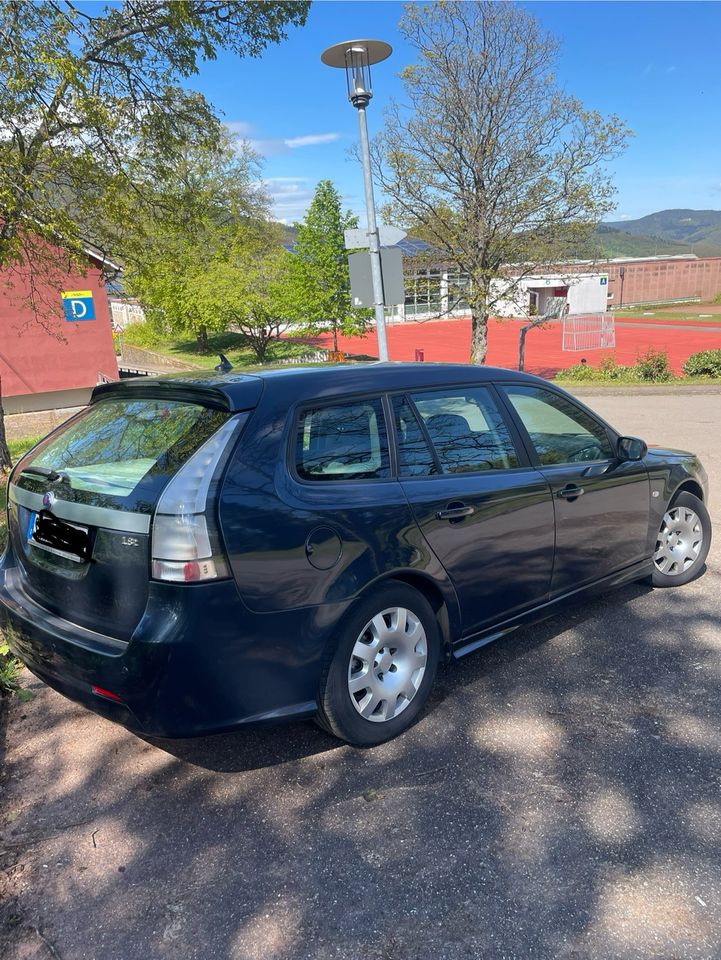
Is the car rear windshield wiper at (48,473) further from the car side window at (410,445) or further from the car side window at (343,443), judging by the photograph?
the car side window at (410,445)

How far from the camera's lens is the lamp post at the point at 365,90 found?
26.2ft

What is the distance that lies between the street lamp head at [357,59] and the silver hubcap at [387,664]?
715 centimetres

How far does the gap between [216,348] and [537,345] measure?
20.5m

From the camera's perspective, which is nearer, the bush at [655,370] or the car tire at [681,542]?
the car tire at [681,542]

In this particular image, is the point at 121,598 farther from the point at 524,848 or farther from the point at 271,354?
the point at 271,354

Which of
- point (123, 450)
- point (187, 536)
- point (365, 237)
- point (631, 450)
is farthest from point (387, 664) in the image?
point (365, 237)

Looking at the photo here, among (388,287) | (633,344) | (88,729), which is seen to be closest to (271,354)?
(633,344)

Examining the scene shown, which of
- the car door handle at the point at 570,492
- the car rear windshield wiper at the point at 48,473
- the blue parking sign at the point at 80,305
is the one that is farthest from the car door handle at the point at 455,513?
the blue parking sign at the point at 80,305

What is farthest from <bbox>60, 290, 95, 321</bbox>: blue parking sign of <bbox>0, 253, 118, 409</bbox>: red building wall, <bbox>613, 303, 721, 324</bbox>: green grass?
<bbox>613, 303, 721, 324</bbox>: green grass

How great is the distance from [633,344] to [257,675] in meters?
37.6

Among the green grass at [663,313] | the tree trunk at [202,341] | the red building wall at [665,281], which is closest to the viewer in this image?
the tree trunk at [202,341]

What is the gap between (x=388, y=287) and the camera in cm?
901

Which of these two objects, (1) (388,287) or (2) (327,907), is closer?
(2) (327,907)

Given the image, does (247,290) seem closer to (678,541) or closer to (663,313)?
(678,541)
